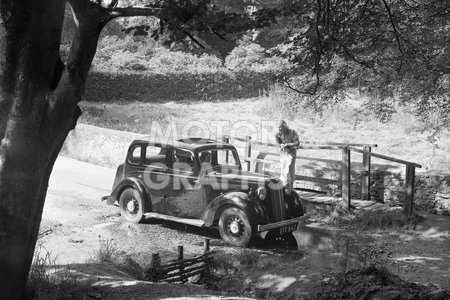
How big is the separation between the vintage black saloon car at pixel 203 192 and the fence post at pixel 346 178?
5.70 ft

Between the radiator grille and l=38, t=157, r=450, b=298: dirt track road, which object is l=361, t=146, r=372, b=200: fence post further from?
the radiator grille

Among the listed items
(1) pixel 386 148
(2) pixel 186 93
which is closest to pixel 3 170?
(1) pixel 386 148

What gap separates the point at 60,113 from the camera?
15.3 feet

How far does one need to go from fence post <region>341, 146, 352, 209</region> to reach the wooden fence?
14.1 feet

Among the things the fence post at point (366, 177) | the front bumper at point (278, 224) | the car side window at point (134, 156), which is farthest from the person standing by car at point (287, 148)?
the car side window at point (134, 156)

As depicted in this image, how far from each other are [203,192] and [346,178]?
11.5 ft

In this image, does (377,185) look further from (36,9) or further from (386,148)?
(36,9)

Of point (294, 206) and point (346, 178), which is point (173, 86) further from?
point (294, 206)

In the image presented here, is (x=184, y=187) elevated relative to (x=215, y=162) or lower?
lower

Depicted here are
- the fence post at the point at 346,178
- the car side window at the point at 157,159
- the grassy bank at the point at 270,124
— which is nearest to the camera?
the car side window at the point at 157,159

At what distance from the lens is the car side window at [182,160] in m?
9.29

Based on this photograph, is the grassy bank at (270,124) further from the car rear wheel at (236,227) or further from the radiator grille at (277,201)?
the car rear wheel at (236,227)

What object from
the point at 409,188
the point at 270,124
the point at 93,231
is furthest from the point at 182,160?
the point at 270,124

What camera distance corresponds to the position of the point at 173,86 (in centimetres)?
2841
